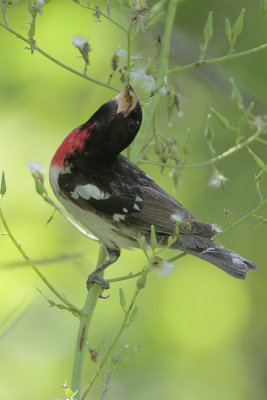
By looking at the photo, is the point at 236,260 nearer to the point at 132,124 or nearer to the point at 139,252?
the point at 132,124

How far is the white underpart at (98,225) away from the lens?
2.50 metres

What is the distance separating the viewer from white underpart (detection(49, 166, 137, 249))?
250cm

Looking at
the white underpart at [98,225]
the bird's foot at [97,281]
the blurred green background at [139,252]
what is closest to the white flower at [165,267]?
the bird's foot at [97,281]

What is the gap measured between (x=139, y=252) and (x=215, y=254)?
1.29 meters

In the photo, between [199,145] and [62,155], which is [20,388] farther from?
[199,145]

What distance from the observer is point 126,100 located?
7.18ft

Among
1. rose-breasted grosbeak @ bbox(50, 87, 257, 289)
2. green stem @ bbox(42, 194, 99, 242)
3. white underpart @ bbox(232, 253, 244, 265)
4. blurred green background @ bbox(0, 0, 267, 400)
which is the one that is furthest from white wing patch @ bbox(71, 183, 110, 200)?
blurred green background @ bbox(0, 0, 267, 400)

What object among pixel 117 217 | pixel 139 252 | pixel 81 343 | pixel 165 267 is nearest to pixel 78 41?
pixel 117 217

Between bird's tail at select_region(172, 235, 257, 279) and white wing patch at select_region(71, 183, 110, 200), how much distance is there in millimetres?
366

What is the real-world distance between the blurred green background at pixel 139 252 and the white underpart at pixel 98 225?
1.11m

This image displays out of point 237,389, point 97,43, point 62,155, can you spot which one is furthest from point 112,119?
point 237,389

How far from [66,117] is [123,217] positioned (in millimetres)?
1750

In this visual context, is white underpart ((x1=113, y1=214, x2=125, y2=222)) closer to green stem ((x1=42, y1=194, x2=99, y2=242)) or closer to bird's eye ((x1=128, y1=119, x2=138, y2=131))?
green stem ((x1=42, y1=194, x2=99, y2=242))

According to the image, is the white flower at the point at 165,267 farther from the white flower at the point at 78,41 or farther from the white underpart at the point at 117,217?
the white flower at the point at 78,41
